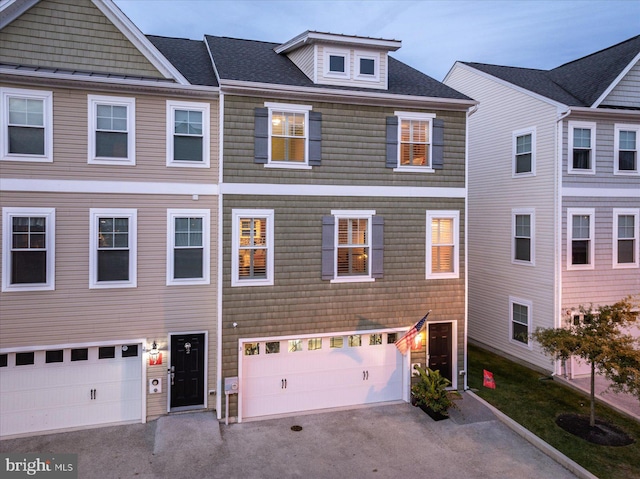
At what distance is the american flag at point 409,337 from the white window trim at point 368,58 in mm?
7312

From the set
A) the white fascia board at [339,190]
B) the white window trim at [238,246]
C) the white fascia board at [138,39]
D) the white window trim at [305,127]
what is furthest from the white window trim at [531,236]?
the white fascia board at [138,39]

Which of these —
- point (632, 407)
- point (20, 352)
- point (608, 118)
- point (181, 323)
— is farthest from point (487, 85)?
point (20, 352)

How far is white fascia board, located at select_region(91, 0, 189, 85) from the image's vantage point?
11066 millimetres

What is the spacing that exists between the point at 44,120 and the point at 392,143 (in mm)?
9254

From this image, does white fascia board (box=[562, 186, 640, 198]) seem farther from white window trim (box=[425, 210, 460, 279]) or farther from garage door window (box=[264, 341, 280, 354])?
garage door window (box=[264, 341, 280, 354])

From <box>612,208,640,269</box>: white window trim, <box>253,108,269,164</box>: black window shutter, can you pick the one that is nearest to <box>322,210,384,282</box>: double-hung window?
<box>253,108,269,164</box>: black window shutter

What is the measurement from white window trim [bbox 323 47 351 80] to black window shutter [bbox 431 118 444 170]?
3.05 m

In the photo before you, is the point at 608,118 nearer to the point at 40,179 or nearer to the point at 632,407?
the point at 632,407

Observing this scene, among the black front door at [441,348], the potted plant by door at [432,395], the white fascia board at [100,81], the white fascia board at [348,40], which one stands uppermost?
the white fascia board at [348,40]

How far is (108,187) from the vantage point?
440 inches

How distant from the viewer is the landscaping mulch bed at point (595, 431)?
10516 millimetres

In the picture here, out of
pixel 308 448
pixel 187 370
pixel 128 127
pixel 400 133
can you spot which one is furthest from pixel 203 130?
pixel 308 448

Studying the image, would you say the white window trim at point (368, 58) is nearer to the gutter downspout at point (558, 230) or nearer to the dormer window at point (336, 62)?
the dormer window at point (336, 62)

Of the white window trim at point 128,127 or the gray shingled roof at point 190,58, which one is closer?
the white window trim at point 128,127
